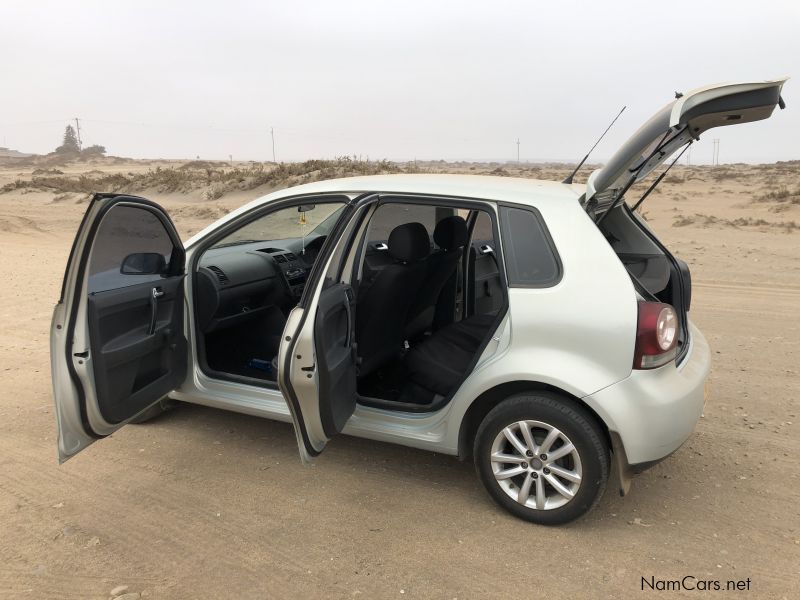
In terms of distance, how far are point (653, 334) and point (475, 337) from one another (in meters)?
1.27

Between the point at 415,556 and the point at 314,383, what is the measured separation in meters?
0.93

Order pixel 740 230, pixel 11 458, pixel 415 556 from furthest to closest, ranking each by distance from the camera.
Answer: pixel 740 230 → pixel 11 458 → pixel 415 556

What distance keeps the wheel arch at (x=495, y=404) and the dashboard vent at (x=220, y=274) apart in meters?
1.97

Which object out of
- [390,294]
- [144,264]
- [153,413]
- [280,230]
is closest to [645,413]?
[390,294]

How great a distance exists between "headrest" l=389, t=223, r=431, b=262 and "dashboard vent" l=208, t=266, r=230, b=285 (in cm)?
124

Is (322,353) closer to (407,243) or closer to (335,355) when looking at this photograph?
(335,355)

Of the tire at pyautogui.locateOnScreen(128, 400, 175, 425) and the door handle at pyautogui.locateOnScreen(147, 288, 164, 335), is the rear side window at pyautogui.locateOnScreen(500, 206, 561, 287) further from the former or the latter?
the tire at pyautogui.locateOnScreen(128, 400, 175, 425)

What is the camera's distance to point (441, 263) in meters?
4.10

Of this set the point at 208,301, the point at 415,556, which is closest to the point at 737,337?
the point at 415,556

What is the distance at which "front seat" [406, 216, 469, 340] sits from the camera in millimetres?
4070

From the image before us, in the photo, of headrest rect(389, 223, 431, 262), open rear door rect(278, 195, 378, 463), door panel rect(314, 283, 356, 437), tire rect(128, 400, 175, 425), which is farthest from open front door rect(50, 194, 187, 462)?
headrest rect(389, 223, 431, 262)

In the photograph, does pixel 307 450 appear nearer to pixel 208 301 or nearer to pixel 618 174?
pixel 208 301

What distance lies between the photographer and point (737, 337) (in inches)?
236

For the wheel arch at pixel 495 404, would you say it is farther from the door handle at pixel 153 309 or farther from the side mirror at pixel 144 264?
the side mirror at pixel 144 264
